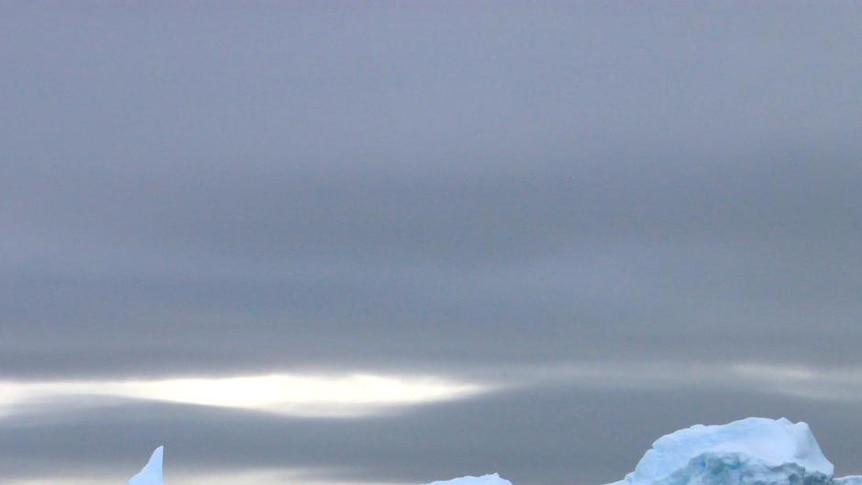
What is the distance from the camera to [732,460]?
68.4 m

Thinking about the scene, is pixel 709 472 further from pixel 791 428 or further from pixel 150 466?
pixel 150 466

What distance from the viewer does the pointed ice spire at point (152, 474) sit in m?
66.1

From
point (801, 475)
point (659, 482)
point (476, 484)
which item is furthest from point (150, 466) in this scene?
point (801, 475)

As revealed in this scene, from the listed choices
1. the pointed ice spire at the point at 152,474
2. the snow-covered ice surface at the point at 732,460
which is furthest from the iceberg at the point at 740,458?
the pointed ice spire at the point at 152,474

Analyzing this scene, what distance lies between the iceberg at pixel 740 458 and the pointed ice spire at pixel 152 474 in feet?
58.8

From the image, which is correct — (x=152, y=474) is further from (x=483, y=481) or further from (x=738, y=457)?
(x=738, y=457)

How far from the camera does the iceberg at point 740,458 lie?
6794cm

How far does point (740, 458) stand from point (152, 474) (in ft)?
68.2

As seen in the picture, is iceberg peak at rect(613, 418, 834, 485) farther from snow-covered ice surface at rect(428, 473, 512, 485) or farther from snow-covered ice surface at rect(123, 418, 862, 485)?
snow-covered ice surface at rect(428, 473, 512, 485)

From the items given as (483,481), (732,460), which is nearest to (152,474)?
(483,481)

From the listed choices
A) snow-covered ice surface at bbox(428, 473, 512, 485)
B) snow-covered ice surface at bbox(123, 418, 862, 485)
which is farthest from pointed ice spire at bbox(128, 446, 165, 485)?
snow-covered ice surface at bbox(428, 473, 512, 485)

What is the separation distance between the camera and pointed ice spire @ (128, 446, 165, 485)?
66.1 metres

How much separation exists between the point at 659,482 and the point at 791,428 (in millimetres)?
5244

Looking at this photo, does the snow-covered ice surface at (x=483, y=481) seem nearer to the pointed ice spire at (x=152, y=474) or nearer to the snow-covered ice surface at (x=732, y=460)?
the snow-covered ice surface at (x=732, y=460)
